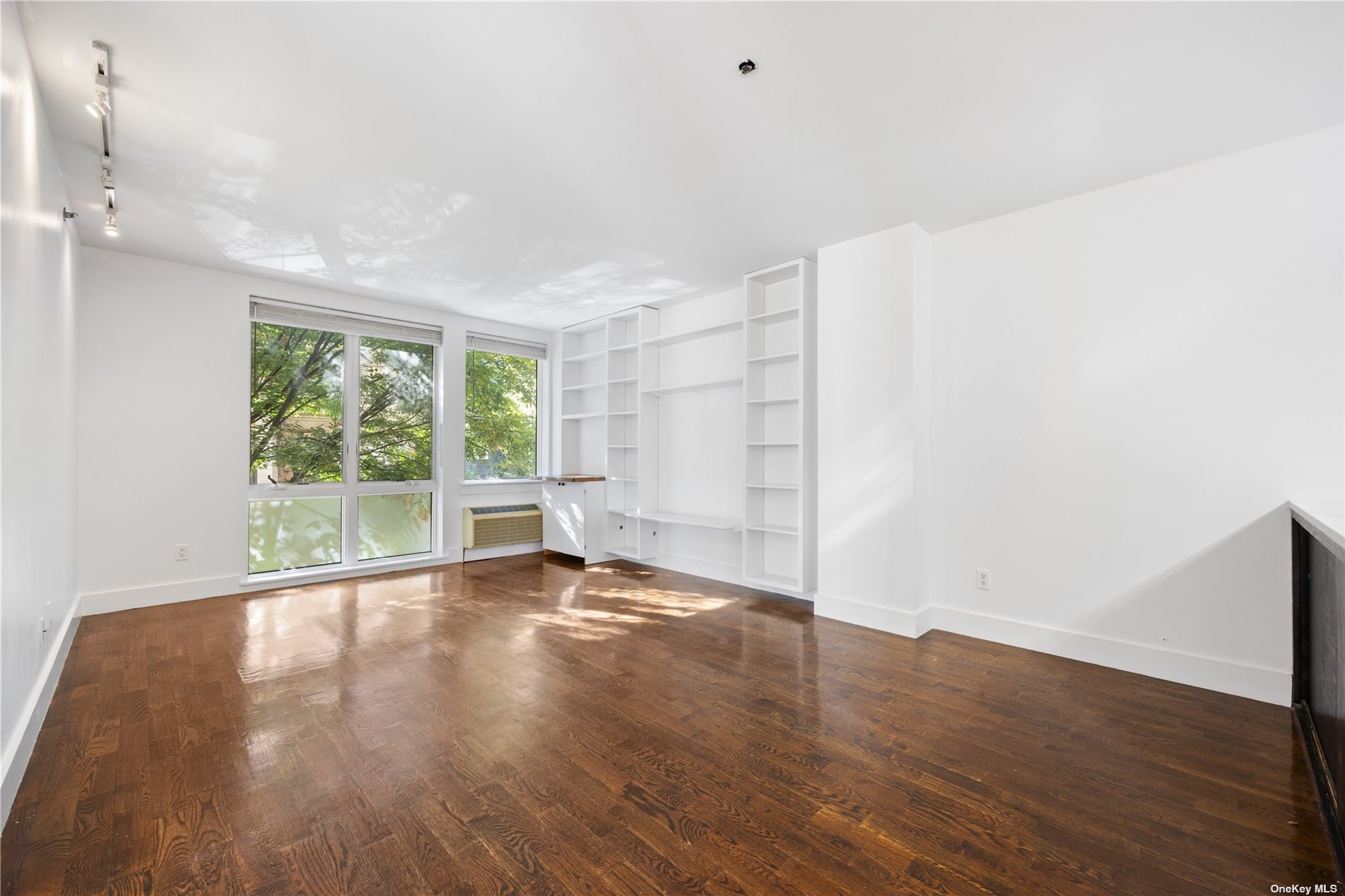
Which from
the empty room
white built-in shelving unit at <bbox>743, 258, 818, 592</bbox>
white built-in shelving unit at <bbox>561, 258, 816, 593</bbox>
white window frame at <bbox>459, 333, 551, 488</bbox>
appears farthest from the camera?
white window frame at <bbox>459, 333, 551, 488</bbox>

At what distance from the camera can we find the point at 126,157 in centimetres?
290

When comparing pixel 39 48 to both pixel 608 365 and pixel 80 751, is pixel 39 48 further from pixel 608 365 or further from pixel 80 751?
pixel 608 365

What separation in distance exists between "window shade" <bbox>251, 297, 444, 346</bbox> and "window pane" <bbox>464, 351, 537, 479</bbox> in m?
0.55

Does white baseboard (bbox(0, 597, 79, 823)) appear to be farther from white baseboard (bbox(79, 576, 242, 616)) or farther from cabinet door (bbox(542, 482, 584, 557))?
cabinet door (bbox(542, 482, 584, 557))

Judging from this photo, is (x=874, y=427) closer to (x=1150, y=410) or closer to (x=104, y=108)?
(x=1150, y=410)

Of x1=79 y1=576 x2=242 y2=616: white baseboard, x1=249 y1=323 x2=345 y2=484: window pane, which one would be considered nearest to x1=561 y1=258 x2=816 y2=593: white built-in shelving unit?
x1=249 y1=323 x2=345 y2=484: window pane

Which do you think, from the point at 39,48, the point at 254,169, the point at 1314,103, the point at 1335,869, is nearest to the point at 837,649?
the point at 1335,869

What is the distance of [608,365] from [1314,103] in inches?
200

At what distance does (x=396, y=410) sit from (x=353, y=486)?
862 millimetres

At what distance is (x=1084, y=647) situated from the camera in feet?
10.5

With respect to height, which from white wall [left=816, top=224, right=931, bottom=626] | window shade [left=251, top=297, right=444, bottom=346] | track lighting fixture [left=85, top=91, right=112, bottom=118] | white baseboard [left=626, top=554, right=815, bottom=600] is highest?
track lighting fixture [left=85, top=91, right=112, bottom=118]

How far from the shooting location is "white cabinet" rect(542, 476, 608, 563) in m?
5.93

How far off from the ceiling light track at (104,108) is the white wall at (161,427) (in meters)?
1.63

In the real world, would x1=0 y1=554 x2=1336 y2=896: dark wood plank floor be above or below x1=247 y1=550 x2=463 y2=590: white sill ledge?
below
